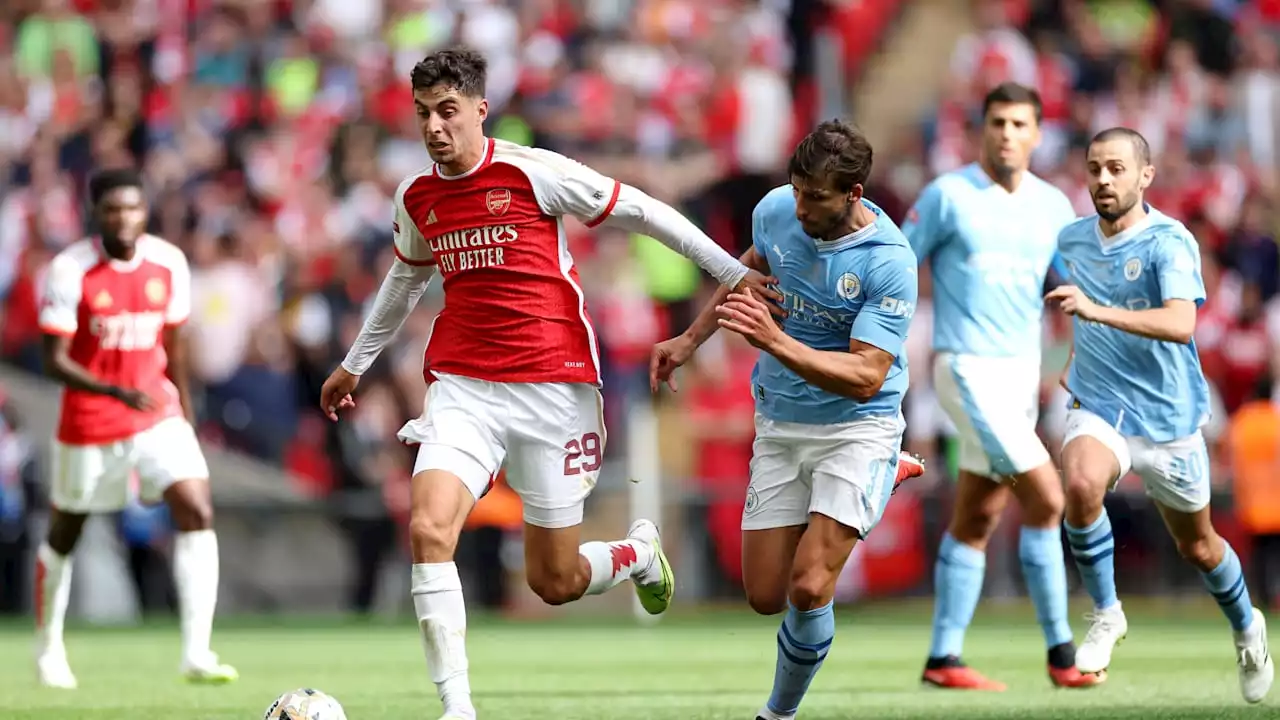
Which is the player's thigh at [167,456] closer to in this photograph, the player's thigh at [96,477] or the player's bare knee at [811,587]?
the player's thigh at [96,477]

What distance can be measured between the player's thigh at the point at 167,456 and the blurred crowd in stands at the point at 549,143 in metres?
5.48

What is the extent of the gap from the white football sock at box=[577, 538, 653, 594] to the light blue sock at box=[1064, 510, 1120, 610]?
1.93 meters

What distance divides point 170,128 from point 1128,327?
13.5 m

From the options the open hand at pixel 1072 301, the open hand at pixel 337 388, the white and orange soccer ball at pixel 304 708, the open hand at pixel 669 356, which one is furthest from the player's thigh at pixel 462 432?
the open hand at pixel 1072 301

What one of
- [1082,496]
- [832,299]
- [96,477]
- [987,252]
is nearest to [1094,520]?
[1082,496]

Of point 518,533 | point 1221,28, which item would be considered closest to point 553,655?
point 518,533

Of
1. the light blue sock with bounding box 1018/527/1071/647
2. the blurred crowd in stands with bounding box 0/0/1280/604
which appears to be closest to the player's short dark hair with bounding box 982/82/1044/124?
the light blue sock with bounding box 1018/527/1071/647

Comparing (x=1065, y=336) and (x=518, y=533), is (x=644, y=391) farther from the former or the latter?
(x=1065, y=336)

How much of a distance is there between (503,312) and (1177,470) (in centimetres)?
317

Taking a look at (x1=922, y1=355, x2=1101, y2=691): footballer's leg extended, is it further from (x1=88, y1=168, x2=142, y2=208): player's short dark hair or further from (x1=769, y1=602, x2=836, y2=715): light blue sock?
(x1=88, y1=168, x2=142, y2=208): player's short dark hair

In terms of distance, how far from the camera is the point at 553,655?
13.5 metres

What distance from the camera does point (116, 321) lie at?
1129cm

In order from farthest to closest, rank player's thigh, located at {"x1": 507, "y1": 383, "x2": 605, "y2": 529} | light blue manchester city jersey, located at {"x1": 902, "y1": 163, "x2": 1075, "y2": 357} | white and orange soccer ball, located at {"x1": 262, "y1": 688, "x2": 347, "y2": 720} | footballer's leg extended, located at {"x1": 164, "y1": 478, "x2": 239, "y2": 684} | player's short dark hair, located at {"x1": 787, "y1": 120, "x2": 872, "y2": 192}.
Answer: footballer's leg extended, located at {"x1": 164, "y1": 478, "x2": 239, "y2": 684} → light blue manchester city jersey, located at {"x1": 902, "y1": 163, "x2": 1075, "y2": 357} → player's thigh, located at {"x1": 507, "y1": 383, "x2": 605, "y2": 529} → white and orange soccer ball, located at {"x1": 262, "y1": 688, "x2": 347, "y2": 720} → player's short dark hair, located at {"x1": 787, "y1": 120, "x2": 872, "y2": 192}

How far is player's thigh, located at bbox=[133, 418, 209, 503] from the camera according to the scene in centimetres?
1111
